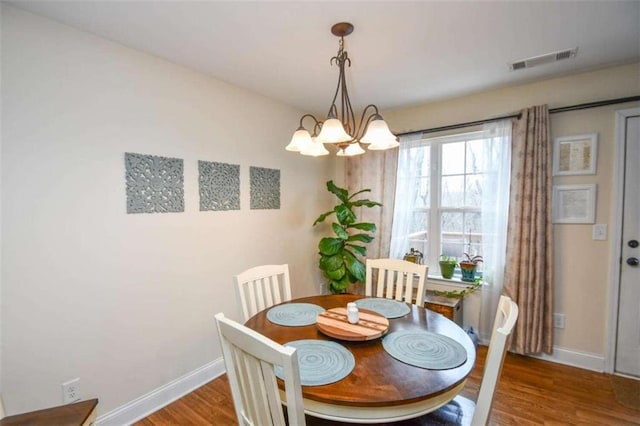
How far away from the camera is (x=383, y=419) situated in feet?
3.32

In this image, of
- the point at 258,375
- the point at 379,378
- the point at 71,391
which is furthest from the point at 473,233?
the point at 71,391

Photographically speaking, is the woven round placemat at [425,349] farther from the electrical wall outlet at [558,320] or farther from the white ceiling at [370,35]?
the electrical wall outlet at [558,320]

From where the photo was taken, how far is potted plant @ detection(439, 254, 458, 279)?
302cm

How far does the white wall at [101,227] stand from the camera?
5.02 feet

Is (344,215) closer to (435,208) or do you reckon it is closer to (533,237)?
(435,208)

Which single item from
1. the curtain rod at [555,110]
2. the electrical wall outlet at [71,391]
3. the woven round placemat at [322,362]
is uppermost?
the curtain rod at [555,110]

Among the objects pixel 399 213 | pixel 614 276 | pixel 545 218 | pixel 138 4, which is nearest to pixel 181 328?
pixel 138 4

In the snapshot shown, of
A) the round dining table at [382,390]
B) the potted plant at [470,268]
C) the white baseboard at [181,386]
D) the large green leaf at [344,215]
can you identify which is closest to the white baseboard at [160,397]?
the white baseboard at [181,386]

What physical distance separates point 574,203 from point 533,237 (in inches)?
16.8

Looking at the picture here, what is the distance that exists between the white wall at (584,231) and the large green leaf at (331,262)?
193 cm

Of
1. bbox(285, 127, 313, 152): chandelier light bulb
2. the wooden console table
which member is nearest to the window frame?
bbox(285, 127, 313, 152): chandelier light bulb

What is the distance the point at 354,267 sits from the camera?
3.02 m

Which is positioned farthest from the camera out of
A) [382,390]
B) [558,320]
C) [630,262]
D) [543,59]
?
[558,320]

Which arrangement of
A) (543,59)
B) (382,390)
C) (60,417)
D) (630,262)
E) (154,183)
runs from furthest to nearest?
1. (630,262)
2. (543,59)
3. (154,183)
4. (60,417)
5. (382,390)
